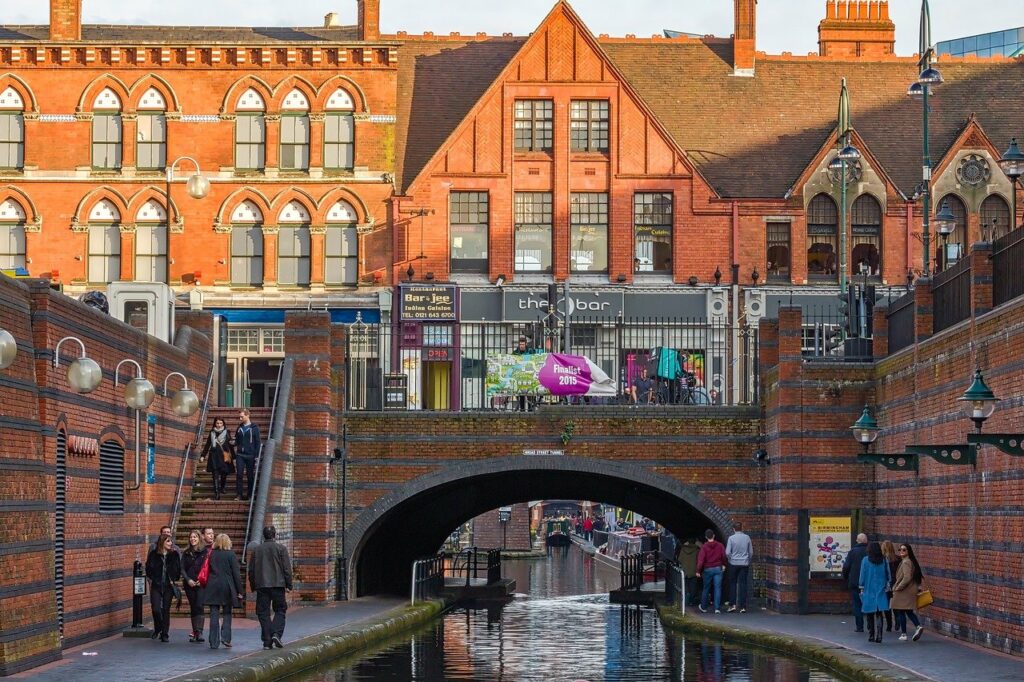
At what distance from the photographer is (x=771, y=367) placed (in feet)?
116

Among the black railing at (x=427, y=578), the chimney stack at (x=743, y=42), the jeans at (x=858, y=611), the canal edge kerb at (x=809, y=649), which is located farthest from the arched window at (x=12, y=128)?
the jeans at (x=858, y=611)

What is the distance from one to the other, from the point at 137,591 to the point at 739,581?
39.7ft

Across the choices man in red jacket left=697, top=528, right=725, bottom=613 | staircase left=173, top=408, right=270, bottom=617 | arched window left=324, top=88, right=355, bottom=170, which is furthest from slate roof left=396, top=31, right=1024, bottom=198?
man in red jacket left=697, top=528, right=725, bottom=613

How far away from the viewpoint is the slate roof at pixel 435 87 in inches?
1924

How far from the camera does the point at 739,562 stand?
33.6 meters

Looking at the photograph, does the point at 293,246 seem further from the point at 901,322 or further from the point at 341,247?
the point at 901,322

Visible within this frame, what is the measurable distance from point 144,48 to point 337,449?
1673cm

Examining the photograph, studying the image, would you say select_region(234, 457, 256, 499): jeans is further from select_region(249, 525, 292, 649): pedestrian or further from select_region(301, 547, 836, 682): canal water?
select_region(249, 525, 292, 649): pedestrian

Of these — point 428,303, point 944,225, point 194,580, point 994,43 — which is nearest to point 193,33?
point 428,303

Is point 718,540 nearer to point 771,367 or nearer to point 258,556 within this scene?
point 771,367

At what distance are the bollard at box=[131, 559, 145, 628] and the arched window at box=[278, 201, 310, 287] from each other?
69.6ft

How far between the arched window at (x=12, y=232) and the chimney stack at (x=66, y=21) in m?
4.88

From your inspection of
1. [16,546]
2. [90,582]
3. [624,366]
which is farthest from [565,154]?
[16,546]

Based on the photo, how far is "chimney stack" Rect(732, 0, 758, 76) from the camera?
5206 cm
